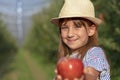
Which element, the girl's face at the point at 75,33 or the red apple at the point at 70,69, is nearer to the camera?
the red apple at the point at 70,69

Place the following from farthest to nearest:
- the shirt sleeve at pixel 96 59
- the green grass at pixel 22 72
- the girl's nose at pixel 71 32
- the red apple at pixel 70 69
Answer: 1. the green grass at pixel 22 72
2. the girl's nose at pixel 71 32
3. the shirt sleeve at pixel 96 59
4. the red apple at pixel 70 69

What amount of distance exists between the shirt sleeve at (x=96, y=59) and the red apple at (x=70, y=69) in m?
0.25

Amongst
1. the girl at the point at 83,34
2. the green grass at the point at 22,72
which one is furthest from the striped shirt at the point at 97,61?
the green grass at the point at 22,72

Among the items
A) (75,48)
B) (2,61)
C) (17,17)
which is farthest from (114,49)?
(17,17)

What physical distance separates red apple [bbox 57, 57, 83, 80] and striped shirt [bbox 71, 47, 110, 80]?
25cm

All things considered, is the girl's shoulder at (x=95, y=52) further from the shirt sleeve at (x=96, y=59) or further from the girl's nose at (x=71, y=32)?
the girl's nose at (x=71, y=32)

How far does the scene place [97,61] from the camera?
2816 millimetres

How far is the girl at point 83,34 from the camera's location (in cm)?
285

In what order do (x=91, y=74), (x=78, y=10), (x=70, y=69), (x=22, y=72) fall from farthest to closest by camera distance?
1. (x=22, y=72)
2. (x=78, y=10)
3. (x=91, y=74)
4. (x=70, y=69)

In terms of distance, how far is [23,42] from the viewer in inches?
2125

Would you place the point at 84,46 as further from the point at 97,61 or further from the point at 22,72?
the point at 22,72

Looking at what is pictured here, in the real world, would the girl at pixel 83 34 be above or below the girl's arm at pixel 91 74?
above

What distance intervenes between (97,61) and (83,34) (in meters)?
0.24

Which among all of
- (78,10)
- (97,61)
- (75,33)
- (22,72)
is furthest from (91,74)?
(22,72)
